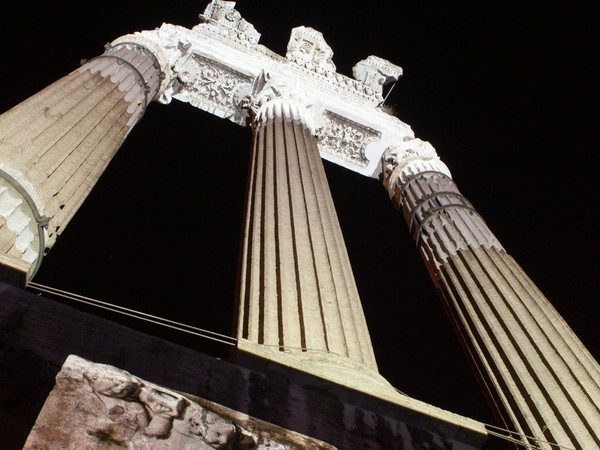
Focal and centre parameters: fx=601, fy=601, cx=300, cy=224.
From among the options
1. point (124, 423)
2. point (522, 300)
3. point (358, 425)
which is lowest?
point (124, 423)

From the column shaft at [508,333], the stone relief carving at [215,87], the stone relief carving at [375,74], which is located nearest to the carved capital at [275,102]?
the stone relief carving at [215,87]

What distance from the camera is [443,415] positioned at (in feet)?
10.2

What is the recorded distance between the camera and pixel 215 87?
1361 cm

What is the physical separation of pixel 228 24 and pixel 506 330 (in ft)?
35.5

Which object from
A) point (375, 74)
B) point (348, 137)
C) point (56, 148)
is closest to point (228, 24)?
point (375, 74)

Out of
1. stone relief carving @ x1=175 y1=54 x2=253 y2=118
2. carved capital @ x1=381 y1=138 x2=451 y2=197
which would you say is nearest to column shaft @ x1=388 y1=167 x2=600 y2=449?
carved capital @ x1=381 y1=138 x2=451 y2=197

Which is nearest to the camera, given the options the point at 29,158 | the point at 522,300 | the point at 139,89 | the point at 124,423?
the point at 124,423

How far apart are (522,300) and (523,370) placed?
4.68 feet

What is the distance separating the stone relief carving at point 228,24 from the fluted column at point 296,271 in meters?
6.32

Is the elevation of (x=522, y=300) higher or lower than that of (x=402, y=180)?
lower

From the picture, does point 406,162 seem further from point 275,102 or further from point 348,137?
point 275,102

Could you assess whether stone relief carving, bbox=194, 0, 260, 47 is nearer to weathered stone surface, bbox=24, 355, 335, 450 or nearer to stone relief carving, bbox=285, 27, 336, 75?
stone relief carving, bbox=285, 27, 336, 75

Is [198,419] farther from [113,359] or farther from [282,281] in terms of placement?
[282,281]

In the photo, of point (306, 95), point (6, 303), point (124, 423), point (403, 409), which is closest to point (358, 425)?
point (403, 409)
